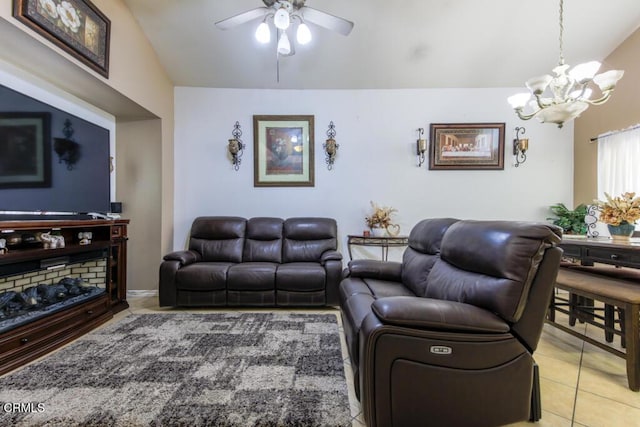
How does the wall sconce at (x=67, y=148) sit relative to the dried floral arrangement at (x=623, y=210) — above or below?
above

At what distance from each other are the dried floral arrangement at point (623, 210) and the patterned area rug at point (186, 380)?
241cm

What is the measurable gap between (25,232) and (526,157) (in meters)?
5.25

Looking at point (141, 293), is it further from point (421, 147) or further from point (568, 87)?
point (568, 87)

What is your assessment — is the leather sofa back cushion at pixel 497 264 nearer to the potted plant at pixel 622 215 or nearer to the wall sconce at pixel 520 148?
the potted plant at pixel 622 215

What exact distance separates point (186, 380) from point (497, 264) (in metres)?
1.83

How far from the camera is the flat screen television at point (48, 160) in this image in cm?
195

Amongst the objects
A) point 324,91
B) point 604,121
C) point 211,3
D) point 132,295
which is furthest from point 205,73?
point 604,121

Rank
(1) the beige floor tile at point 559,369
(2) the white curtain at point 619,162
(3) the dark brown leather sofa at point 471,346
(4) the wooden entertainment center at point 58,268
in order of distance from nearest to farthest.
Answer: (3) the dark brown leather sofa at point 471,346 → (1) the beige floor tile at point 559,369 → (4) the wooden entertainment center at point 58,268 → (2) the white curtain at point 619,162

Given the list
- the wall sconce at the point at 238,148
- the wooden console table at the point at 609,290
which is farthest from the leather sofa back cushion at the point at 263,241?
the wooden console table at the point at 609,290

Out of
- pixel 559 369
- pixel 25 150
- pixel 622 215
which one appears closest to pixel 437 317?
pixel 559 369

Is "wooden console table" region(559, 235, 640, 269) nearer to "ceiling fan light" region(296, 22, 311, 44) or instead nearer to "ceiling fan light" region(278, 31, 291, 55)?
"ceiling fan light" region(296, 22, 311, 44)

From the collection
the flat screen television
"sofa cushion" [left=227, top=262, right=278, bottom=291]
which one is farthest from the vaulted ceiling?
"sofa cushion" [left=227, top=262, right=278, bottom=291]

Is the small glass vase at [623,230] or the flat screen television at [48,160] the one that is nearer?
the flat screen television at [48,160]

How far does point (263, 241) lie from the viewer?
3465 mm
